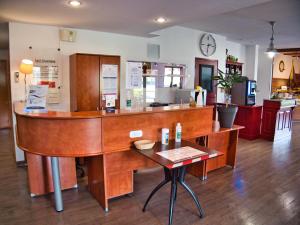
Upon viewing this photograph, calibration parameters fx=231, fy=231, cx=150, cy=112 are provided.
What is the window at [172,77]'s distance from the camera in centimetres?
552

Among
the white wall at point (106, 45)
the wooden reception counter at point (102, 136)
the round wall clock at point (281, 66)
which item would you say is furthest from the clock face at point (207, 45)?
the round wall clock at point (281, 66)

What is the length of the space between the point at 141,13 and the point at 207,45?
3.57 m

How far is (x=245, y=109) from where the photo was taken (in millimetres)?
Result: 5820

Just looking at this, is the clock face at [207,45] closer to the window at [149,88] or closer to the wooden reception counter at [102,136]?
the window at [149,88]

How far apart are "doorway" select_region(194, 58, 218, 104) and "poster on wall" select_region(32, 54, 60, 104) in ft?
11.7

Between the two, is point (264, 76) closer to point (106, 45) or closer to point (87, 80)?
point (106, 45)

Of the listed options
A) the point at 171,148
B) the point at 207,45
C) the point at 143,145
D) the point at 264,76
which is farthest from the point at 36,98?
the point at 264,76

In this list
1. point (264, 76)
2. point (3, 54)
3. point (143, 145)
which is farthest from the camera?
point (264, 76)

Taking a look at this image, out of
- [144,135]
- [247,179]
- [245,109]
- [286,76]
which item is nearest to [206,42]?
[245,109]

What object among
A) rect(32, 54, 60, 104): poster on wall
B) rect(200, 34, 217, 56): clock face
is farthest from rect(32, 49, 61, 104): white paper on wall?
rect(200, 34, 217, 56): clock face

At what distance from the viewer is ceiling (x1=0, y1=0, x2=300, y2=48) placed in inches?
110

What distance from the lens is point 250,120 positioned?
226 inches

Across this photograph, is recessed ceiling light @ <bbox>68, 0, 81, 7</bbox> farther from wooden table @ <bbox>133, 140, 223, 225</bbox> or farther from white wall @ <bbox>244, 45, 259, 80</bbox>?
white wall @ <bbox>244, 45, 259, 80</bbox>

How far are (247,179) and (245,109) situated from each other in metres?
2.74
